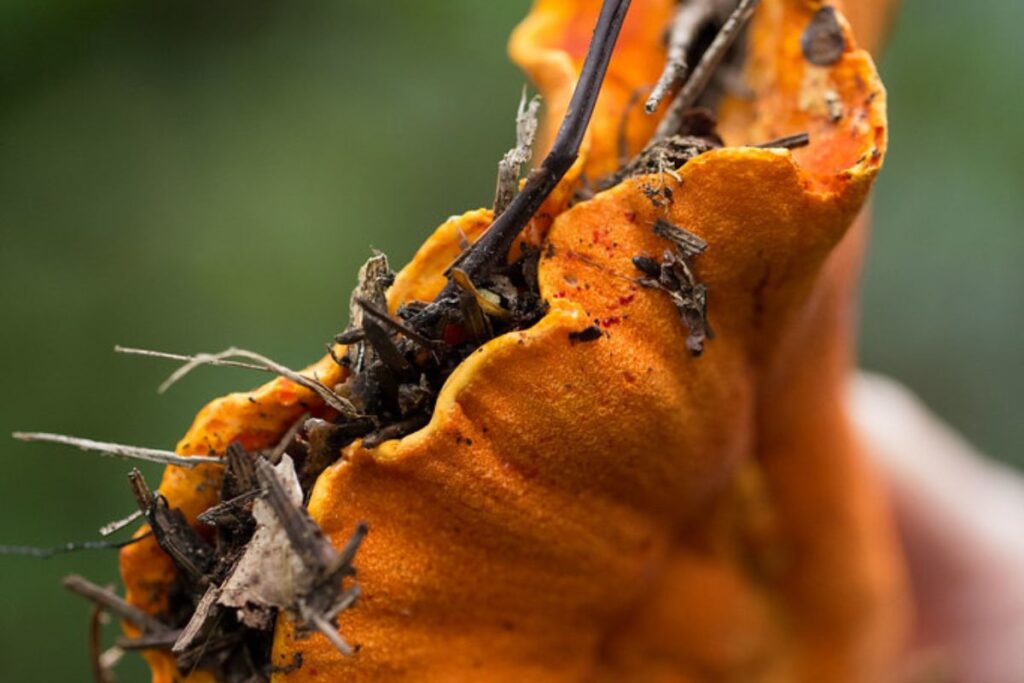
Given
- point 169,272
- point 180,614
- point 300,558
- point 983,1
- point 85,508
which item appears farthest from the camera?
point 983,1

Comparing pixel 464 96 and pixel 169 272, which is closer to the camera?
pixel 169 272

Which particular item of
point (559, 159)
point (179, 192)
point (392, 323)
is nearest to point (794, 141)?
point (559, 159)

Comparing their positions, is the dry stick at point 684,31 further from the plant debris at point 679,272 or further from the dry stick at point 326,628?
the dry stick at point 326,628

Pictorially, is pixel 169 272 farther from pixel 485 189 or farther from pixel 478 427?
pixel 478 427

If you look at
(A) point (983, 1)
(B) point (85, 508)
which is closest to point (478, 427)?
(B) point (85, 508)

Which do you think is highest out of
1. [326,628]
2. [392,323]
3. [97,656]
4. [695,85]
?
[695,85]

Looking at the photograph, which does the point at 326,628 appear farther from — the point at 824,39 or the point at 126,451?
the point at 824,39

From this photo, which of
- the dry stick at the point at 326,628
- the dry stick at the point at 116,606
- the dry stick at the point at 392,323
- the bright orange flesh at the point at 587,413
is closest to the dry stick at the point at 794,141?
the bright orange flesh at the point at 587,413
